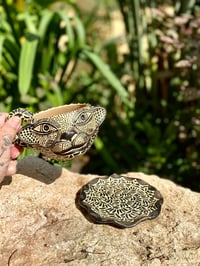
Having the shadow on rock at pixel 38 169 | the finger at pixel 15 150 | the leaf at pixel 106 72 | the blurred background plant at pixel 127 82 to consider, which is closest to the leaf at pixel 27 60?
the blurred background plant at pixel 127 82

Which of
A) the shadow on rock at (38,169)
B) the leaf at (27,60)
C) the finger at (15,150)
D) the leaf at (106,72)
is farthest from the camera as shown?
the leaf at (106,72)

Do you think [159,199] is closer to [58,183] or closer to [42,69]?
[58,183]

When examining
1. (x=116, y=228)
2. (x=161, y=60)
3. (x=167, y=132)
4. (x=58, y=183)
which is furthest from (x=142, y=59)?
(x=116, y=228)

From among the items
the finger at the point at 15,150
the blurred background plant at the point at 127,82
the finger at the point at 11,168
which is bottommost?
the blurred background plant at the point at 127,82

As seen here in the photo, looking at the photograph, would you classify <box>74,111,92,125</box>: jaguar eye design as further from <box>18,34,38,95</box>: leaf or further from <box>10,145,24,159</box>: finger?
<box>18,34,38,95</box>: leaf

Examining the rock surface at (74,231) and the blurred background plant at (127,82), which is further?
the blurred background plant at (127,82)

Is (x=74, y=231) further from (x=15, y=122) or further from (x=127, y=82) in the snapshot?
(x=127, y=82)

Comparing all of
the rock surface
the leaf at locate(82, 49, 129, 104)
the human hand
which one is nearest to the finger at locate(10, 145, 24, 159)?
the human hand

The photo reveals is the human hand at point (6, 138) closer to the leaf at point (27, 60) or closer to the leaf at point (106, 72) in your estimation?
the leaf at point (27, 60)
